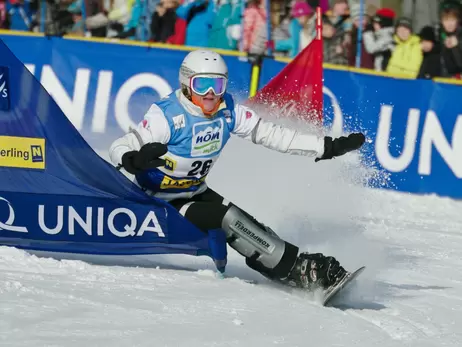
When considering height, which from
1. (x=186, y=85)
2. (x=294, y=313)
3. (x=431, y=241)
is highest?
(x=186, y=85)

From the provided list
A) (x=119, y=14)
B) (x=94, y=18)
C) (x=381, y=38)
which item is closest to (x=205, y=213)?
(x=381, y=38)

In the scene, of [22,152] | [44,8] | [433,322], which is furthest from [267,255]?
[44,8]

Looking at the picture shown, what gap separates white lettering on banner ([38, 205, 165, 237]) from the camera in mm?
6492

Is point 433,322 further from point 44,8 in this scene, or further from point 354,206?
point 44,8

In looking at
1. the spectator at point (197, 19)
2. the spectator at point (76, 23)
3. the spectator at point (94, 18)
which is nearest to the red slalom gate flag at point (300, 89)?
the spectator at point (197, 19)

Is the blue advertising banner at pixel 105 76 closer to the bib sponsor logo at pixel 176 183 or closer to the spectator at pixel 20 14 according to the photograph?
the spectator at pixel 20 14

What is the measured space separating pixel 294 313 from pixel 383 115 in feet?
19.1

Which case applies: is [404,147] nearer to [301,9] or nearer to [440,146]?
[440,146]

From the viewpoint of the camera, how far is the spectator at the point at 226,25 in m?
11.6

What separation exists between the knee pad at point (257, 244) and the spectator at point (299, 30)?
530 cm

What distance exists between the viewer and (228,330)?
17.8ft

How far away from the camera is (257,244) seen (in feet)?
21.7

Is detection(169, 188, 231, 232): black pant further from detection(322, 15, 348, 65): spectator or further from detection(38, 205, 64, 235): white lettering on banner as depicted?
detection(322, 15, 348, 65): spectator

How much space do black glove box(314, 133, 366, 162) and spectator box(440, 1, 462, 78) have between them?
15.5ft
